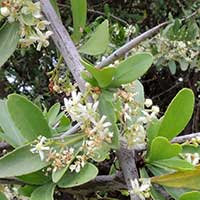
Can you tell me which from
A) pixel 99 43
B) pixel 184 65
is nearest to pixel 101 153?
pixel 99 43

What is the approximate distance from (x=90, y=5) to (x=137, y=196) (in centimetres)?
200

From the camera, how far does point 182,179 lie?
508 mm

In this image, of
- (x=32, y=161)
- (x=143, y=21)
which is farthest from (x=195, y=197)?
(x=143, y=21)

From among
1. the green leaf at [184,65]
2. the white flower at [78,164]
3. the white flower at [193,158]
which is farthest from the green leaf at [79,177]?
the green leaf at [184,65]

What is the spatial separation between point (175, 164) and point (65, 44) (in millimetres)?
159

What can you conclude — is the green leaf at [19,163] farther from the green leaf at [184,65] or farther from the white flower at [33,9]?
the green leaf at [184,65]

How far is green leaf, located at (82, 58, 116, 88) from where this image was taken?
1.58 feet

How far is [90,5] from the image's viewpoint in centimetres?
240

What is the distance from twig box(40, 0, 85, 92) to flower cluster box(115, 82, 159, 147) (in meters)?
0.04

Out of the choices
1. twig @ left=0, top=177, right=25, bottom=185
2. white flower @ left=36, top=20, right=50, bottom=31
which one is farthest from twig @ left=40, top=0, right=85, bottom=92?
twig @ left=0, top=177, right=25, bottom=185

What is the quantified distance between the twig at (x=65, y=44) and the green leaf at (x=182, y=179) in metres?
0.11

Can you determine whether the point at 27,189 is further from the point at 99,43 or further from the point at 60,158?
the point at 99,43

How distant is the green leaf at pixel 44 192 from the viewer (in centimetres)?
50

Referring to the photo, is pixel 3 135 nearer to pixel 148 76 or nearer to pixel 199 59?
pixel 199 59
